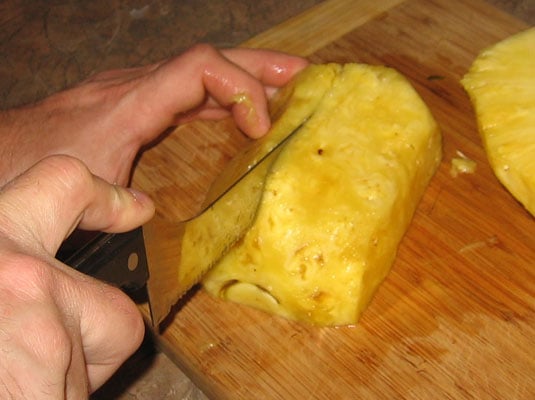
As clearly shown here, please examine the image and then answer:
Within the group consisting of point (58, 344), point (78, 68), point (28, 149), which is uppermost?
point (58, 344)

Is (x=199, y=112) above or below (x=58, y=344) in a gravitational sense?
below

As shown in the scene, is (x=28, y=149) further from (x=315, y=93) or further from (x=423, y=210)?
(x=423, y=210)

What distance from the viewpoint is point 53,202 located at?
38.6 inches

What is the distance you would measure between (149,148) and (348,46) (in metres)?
0.66

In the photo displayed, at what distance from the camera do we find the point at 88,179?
3.37ft

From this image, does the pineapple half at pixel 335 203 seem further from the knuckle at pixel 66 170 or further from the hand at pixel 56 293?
the knuckle at pixel 66 170

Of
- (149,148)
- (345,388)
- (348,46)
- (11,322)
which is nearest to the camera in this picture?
(11,322)

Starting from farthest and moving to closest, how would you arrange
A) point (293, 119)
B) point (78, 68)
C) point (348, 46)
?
point (78, 68), point (348, 46), point (293, 119)

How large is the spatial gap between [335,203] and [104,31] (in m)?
1.45

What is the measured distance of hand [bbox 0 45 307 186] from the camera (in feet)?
5.41

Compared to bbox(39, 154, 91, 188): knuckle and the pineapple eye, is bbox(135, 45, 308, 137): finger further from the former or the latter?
bbox(39, 154, 91, 188): knuckle

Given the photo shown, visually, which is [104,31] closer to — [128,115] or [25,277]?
[128,115]

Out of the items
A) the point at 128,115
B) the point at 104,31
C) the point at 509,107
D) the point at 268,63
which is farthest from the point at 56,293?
the point at 104,31

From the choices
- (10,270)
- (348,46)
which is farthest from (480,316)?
(10,270)
